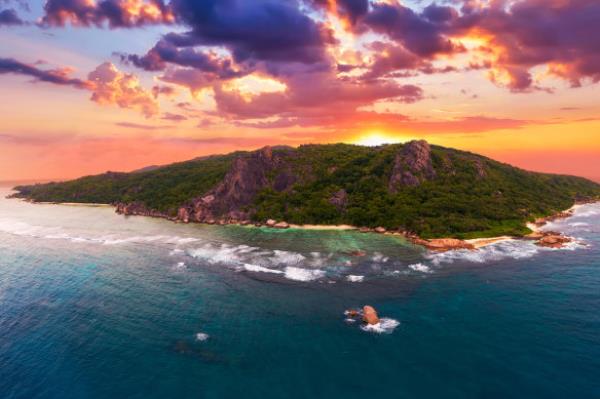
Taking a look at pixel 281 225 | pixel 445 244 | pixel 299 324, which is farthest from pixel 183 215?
pixel 299 324

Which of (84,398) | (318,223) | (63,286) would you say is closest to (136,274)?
(63,286)

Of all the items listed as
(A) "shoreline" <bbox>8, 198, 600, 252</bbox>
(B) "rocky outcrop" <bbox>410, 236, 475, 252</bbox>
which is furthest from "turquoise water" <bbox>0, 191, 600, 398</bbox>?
(A) "shoreline" <bbox>8, 198, 600, 252</bbox>

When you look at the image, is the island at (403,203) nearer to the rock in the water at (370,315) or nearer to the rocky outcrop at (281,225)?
the rocky outcrop at (281,225)

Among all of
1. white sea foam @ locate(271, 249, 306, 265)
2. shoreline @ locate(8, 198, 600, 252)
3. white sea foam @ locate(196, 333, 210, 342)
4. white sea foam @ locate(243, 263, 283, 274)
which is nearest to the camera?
white sea foam @ locate(196, 333, 210, 342)

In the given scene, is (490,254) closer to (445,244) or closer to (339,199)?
(445,244)

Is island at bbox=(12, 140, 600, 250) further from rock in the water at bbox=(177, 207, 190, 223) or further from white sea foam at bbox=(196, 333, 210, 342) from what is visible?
white sea foam at bbox=(196, 333, 210, 342)
